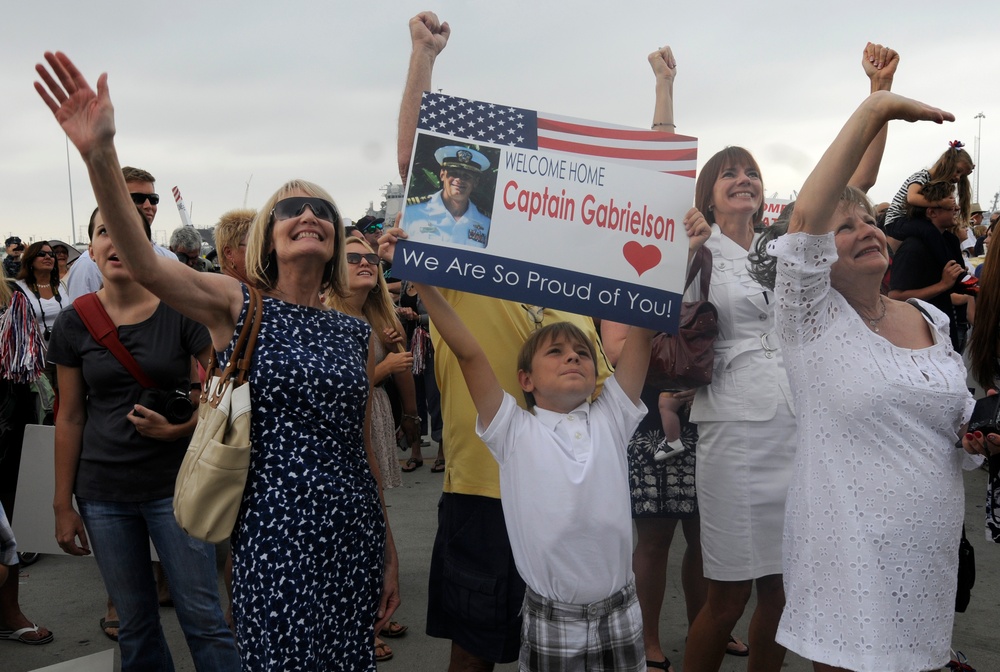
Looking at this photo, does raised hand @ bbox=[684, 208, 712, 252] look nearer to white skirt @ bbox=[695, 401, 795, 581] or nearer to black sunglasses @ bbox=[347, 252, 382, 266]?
white skirt @ bbox=[695, 401, 795, 581]

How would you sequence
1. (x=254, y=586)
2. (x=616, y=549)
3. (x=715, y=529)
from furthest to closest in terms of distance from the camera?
(x=715, y=529)
(x=616, y=549)
(x=254, y=586)

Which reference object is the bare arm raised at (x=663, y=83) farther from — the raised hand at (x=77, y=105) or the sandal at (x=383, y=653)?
the sandal at (x=383, y=653)

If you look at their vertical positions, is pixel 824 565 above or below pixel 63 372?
below

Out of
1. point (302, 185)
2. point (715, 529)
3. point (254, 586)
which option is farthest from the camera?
point (715, 529)

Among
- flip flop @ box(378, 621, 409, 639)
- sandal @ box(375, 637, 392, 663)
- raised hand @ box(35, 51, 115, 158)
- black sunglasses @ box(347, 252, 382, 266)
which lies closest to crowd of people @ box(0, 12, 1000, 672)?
raised hand @ box(35, 51, 115, 158)

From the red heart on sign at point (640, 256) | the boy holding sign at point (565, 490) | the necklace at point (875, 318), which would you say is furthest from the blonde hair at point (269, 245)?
A: the necklace at point (875, 318)

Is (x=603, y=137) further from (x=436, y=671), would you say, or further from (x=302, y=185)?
(x=436, y=671)

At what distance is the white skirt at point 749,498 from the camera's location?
11.2 ft

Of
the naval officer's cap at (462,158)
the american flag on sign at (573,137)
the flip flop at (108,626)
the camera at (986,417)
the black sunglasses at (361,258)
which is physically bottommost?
the flip flop at (108,626)

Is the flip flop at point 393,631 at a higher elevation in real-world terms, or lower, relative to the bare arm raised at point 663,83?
lower

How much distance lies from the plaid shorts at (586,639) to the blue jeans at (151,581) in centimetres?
141

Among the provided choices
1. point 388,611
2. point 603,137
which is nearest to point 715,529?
point 388,611

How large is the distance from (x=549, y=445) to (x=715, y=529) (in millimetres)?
1002

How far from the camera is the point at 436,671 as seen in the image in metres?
4.34
